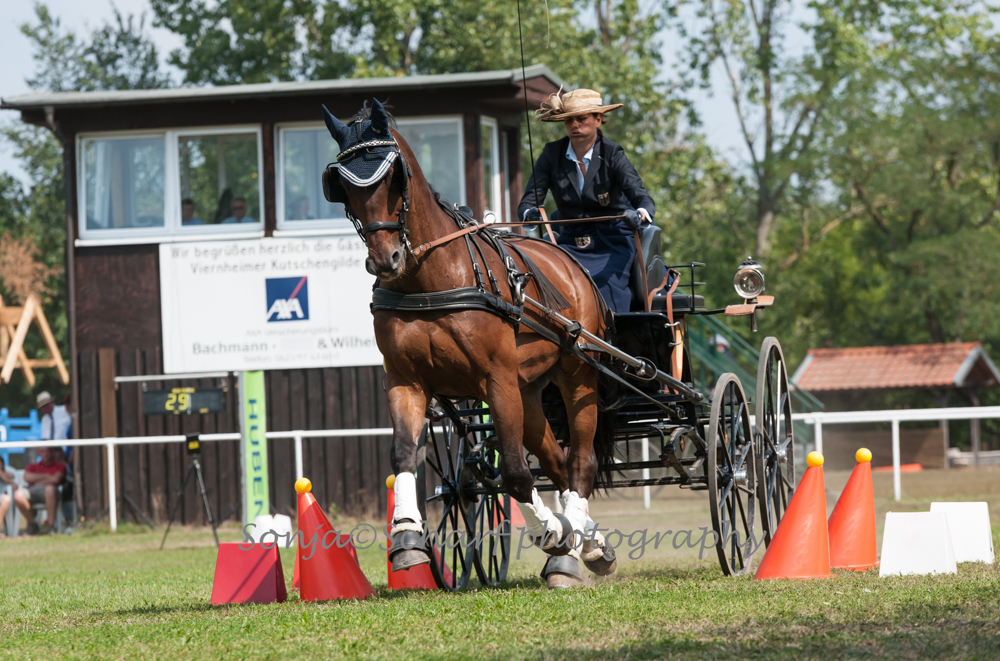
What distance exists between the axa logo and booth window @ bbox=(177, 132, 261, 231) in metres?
1.04

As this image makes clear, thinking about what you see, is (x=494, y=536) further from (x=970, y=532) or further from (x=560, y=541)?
(x=970, y=532)

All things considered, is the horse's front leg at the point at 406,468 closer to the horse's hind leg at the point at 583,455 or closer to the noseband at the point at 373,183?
the noseband at the point at 373,183

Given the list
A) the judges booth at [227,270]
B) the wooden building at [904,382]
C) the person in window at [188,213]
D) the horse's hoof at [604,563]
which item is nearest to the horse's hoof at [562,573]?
the horse's hoof at [604,563]

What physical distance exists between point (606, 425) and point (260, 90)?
9109 mm

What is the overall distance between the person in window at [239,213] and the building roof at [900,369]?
21.8m

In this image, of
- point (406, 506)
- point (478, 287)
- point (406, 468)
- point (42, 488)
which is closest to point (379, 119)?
point (478, 287)

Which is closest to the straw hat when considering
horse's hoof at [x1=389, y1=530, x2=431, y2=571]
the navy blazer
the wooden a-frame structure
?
the navy blazer

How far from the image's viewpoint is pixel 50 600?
7.34 m

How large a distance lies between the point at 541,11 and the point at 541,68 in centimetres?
1083

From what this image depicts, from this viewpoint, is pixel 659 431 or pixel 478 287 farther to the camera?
pixel 659 431

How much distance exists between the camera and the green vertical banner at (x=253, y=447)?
12.4 metres

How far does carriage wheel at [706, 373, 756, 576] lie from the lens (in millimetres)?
6867

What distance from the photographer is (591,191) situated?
7.48 meters

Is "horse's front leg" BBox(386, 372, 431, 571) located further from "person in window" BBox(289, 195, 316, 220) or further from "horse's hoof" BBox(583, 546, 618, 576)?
"person in window" BBox(289, 195, 316, 220)
